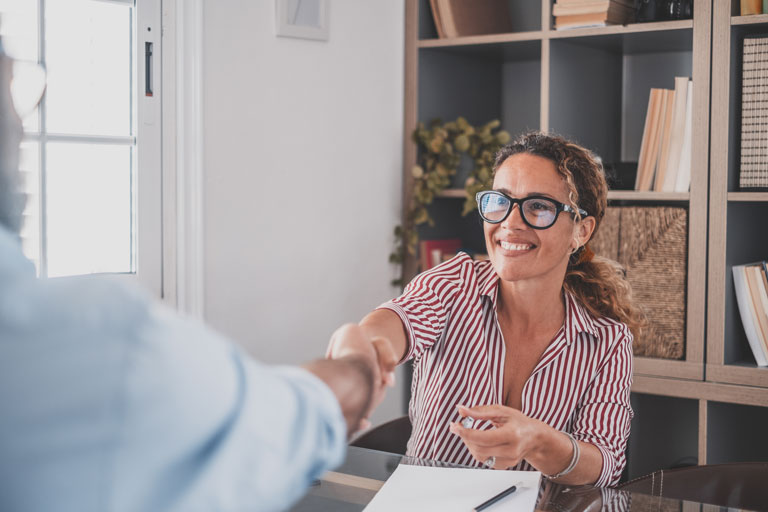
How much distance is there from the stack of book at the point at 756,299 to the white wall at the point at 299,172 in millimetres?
1222

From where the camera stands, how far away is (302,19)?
2.60 m


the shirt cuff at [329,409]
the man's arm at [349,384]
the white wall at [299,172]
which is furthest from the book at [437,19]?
the shirt cuff at [329,409]

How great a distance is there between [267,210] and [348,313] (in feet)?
1.74

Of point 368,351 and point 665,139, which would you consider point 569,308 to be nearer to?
point 368,351

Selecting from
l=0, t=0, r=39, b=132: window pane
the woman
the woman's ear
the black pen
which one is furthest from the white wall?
the black pen

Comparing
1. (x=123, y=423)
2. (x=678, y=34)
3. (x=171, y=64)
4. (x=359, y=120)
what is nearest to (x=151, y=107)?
(x=171, y=64)

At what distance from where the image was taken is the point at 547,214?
5.74 ft

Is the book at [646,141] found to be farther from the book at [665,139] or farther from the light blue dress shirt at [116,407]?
the light blue dress shirt at [116,407]

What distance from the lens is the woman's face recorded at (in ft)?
5.76

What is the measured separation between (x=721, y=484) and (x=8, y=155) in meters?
1.56

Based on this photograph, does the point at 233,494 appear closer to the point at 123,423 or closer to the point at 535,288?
the point at 123,423

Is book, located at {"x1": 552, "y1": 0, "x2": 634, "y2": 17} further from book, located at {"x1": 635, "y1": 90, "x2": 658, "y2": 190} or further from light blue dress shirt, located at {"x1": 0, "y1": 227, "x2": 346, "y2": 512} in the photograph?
light blue dress shirt, located at {"x1": 0, "y1": 227, "x2": 346, "y2": 512}

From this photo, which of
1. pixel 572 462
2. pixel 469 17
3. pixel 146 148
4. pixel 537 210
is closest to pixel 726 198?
pixel 537 210

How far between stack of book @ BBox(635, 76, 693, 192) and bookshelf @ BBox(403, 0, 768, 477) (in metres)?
0.05
